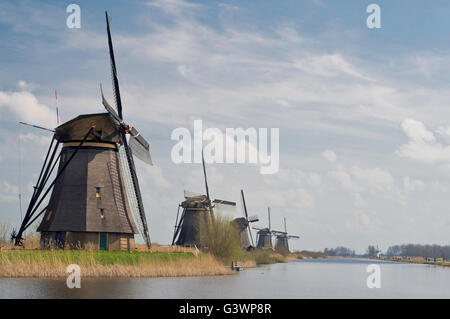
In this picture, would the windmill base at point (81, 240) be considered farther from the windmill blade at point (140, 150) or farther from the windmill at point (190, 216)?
the windmill at point (190, 216)

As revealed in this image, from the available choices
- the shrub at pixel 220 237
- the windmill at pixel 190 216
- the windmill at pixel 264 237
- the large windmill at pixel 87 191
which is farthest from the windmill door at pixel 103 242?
the windmill at pixel 264 237

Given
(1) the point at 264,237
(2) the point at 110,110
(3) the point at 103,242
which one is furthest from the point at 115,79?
(1) the point at 264,237

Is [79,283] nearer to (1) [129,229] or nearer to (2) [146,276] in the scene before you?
(2) [146,276]

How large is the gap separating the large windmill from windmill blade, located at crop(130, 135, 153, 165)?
0.96 meters

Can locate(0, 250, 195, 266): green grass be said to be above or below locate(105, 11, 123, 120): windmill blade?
below

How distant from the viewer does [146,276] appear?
28062 millimetres

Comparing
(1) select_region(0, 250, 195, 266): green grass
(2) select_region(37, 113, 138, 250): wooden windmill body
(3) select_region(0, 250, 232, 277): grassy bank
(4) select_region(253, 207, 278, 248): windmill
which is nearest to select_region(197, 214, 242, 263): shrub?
(3) select_region(0, 250, 232, 277): grassy bank

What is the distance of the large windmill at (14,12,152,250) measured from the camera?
98.5 feet

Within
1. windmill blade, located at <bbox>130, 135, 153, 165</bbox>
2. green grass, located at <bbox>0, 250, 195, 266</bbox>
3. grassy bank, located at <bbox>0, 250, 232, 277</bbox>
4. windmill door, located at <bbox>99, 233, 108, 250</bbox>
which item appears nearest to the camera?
grassy bank, located at <bbox>0, 250, 232, 277</bbox>

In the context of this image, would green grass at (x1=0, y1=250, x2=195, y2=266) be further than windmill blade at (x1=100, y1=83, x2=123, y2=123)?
No

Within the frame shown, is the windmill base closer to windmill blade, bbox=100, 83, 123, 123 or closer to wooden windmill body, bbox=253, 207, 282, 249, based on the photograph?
windmill blade, bbox=100, 83, 123, 123
